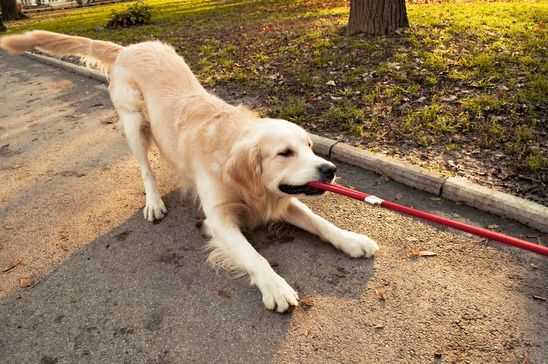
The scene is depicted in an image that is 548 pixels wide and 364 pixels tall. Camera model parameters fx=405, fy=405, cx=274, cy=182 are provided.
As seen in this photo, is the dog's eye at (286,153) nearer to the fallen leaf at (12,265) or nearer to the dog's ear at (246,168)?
the dog's ear at (246,168)

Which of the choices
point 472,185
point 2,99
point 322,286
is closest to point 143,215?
point 322,286

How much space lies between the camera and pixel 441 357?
6.91ft

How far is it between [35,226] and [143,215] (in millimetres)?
926

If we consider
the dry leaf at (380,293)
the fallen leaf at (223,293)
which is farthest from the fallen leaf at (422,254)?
the fallen leaf at (223,293)

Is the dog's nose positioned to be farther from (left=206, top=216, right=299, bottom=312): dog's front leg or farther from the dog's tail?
the dog's tail

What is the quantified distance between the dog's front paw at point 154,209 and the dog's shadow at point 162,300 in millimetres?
205

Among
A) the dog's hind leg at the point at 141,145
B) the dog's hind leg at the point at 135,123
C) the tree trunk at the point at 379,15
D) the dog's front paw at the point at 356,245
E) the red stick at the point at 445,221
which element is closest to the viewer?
the red stick at the point at 445,221

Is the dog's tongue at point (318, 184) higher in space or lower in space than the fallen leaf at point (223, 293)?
higher

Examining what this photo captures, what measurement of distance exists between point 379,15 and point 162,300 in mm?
6341

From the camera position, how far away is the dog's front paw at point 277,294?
7.90ft

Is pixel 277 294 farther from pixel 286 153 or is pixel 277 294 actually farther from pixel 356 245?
pixel 286 153

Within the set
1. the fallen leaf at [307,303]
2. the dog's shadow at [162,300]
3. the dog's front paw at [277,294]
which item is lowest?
the dog's shadow at [162,300]

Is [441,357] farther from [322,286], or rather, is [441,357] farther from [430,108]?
[430,108]

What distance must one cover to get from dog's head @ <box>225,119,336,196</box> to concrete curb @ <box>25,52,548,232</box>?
1.27m
